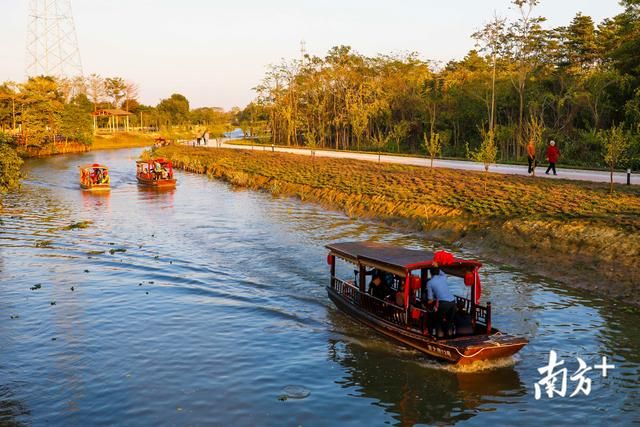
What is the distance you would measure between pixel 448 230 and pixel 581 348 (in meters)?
13.5

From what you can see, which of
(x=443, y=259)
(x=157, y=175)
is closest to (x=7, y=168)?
(x=157, y=175)

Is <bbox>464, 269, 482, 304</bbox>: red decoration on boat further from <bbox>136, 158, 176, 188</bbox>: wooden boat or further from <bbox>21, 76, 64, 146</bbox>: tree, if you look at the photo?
<bbox>21, 76, 64, 146</bbox>: tree

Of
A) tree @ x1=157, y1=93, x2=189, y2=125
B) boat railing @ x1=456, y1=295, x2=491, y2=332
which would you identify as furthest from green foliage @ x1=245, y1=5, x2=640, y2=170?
tree @ x1=157, y1=93, x2=189, y2=125

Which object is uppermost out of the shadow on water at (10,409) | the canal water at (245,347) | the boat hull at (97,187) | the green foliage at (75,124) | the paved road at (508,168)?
the green foliage at (75,124)

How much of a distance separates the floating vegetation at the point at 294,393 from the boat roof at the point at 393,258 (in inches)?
151

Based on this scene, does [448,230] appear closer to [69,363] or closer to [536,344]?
[536,344]

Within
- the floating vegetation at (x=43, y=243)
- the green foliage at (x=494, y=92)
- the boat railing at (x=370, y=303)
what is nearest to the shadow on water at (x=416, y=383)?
the boat railing at (x=370, y=303)

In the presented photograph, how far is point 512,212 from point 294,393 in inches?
687

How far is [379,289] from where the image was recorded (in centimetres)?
1706

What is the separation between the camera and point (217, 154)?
71.6 meters

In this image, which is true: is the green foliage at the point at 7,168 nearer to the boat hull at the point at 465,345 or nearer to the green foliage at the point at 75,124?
the boat hull at the point at 465,345

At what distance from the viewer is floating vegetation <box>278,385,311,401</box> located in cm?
1278

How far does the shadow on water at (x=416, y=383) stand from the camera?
40.3ft

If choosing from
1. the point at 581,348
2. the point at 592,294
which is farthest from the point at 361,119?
the point at 581,348
